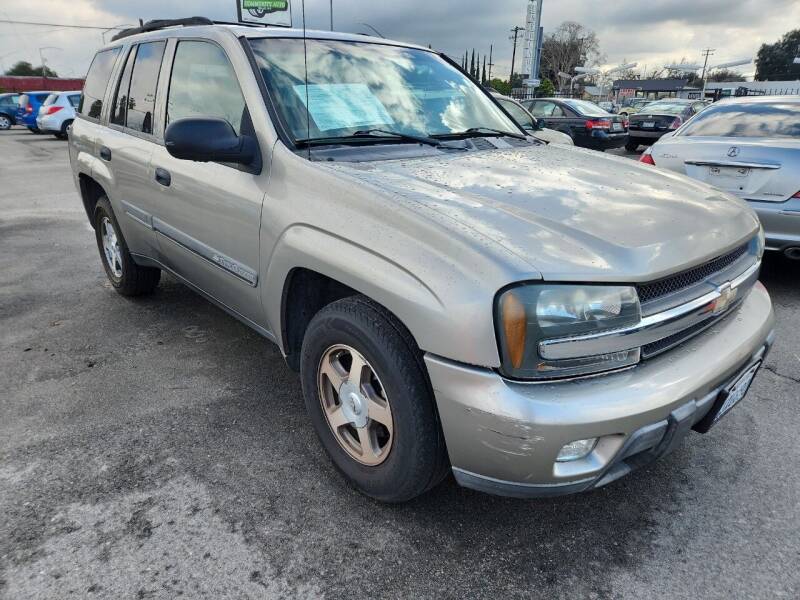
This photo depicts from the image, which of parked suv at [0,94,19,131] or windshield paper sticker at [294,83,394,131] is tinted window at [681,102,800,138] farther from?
parked suv at [0,94,19,131]

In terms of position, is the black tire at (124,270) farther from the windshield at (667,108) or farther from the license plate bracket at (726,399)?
the windshield at (667,108)

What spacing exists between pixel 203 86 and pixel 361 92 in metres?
0.82

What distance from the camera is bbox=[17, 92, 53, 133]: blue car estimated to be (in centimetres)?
2177

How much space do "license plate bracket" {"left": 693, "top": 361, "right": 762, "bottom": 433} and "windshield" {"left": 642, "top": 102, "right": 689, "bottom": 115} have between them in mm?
15567

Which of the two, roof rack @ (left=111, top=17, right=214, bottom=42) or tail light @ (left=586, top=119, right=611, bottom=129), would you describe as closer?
roof rack @ (left=111, top=17, right=214, bottom=42)

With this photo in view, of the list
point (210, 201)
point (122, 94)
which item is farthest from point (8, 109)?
point (210, 201)

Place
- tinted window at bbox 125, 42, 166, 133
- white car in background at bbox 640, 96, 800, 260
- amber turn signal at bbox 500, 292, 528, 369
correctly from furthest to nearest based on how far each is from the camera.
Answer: white car in background at bbox 640, 96, 800, 260 < tinted window at bbox 125, 42, 166, 133 < amber turn signal at bbox 500, 292, 528, 369

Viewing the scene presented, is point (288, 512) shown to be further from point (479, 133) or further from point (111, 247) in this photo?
point (111, 247)

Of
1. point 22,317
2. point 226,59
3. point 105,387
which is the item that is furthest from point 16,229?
point 226,59

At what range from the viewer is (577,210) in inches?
79.3

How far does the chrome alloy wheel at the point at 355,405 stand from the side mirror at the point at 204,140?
91cm

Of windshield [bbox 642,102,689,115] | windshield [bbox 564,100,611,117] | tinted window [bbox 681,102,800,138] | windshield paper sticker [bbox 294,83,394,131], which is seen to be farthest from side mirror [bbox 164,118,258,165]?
windshield [bbox 642,102,689,115]

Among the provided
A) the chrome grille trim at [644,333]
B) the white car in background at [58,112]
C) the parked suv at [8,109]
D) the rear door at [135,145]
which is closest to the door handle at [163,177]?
the rear door at [135,145]

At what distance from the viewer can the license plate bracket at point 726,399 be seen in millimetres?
2000
